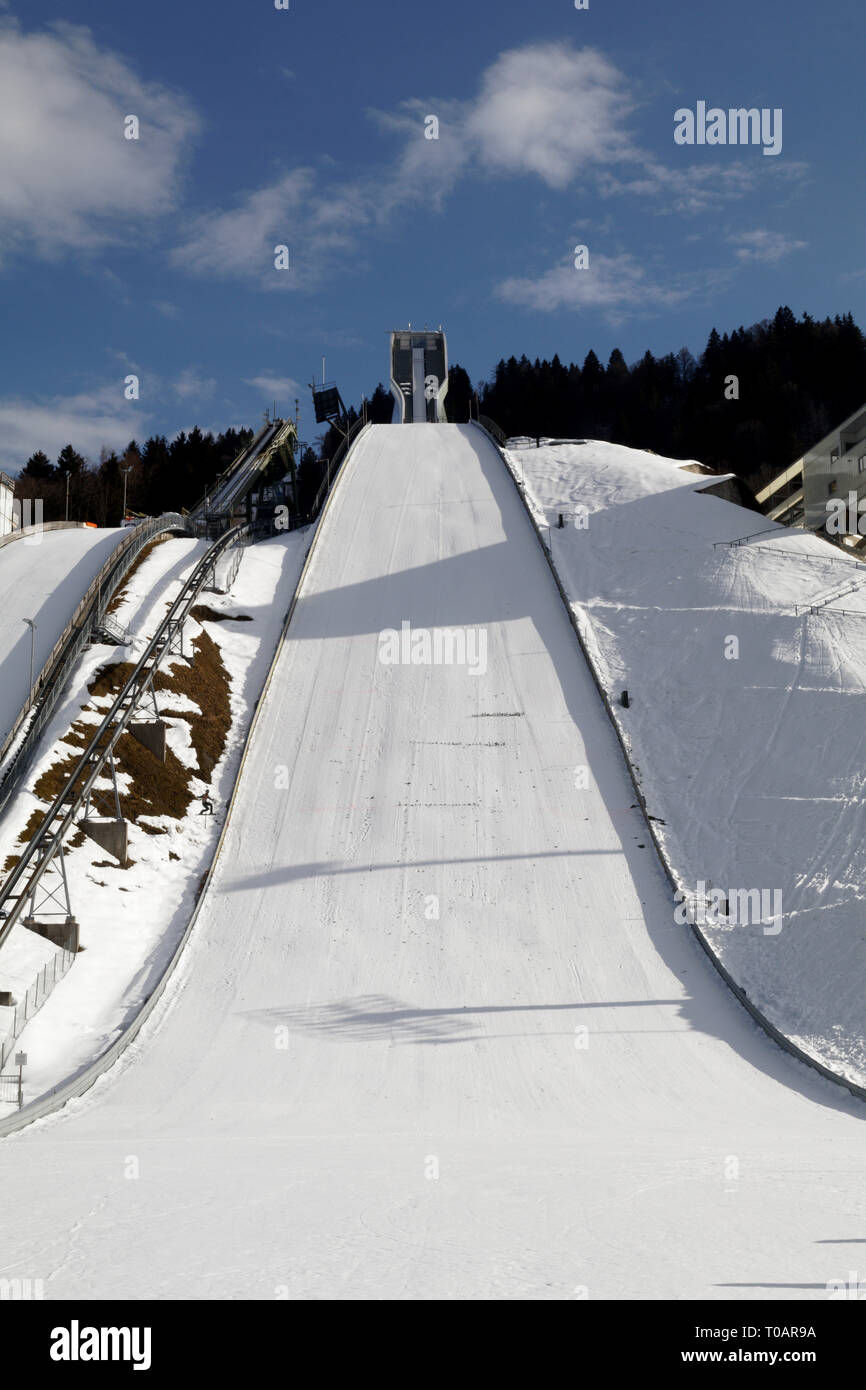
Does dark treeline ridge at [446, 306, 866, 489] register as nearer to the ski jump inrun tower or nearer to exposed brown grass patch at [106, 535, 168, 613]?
the ski jump inrun tower

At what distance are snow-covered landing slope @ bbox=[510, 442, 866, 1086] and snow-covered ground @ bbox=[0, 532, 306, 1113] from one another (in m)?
6.89

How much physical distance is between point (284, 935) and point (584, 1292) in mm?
9255

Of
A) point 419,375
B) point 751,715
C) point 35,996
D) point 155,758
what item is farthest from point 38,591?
point 419,375

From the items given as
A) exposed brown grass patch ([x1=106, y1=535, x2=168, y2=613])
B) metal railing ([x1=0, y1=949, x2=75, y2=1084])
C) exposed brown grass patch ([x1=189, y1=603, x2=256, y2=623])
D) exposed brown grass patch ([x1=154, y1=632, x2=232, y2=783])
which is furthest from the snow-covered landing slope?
exposed brown grass patch ([x1=106, y1=535, x2=168, y2=613])

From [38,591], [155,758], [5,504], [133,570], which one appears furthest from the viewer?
[5,504]

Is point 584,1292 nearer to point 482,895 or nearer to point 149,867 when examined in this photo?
point 482,895

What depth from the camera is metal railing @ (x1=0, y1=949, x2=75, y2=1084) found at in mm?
10469

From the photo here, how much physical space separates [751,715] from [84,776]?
35.3 ft

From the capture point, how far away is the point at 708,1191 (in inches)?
262

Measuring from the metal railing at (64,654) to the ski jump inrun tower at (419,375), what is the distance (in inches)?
1052

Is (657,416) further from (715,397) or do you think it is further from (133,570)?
(133,570)

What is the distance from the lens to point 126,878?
14.8 metres
